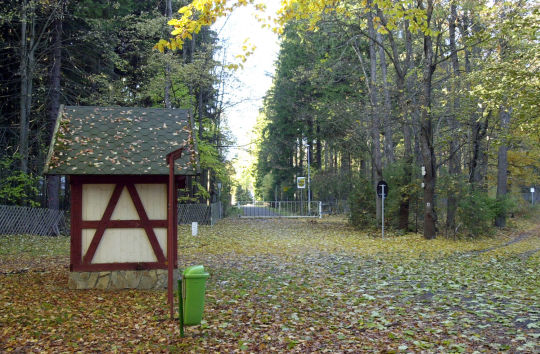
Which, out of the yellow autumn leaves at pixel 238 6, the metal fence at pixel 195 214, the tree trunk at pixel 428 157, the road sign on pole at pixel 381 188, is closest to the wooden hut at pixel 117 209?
the yellow autumn leaves at pixel 238 6

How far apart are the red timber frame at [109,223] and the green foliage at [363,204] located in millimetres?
16645

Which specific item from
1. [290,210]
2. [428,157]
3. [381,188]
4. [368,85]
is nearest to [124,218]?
[381,188]

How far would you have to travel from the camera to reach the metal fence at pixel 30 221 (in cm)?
1970

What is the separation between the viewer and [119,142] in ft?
33.1

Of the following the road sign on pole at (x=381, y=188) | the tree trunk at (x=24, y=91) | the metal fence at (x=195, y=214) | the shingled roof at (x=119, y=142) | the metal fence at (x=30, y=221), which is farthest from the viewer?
the metal fence at (x=195, y=214)

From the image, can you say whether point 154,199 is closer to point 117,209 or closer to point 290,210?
point 117,209

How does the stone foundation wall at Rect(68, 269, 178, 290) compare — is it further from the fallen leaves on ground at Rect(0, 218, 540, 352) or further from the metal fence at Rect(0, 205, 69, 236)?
the metal fence at Rect(0, 205, 69, 236)

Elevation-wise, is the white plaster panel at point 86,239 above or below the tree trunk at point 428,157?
below

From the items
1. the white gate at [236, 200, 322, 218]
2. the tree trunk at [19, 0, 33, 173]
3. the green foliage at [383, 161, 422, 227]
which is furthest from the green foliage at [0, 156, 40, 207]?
the white gate at [236, 200, 322, 218]

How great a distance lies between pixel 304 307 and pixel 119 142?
502cm

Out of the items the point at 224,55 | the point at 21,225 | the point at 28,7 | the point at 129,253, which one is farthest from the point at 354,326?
the point at 224,55

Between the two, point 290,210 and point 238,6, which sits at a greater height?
point 238,6

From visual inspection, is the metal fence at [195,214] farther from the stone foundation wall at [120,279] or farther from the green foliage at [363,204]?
the stone foundation wall at [120,279]

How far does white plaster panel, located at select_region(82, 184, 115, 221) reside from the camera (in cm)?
972
